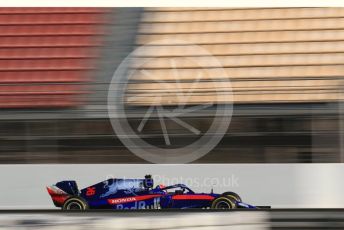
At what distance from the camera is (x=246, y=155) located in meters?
3.66

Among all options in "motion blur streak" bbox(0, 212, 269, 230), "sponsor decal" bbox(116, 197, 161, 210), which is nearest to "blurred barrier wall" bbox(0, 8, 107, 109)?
"sponsor decal" bbox(116, 197, 161, 210)

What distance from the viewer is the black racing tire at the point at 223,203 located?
367cm

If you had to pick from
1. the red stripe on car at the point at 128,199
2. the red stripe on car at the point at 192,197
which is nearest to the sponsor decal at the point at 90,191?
the red stripe on car at the point at 128,199

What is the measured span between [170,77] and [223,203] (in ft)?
2.49

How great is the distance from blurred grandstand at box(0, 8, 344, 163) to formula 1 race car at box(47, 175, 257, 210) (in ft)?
A: 0.50

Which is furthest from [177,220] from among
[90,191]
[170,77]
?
[170,77]

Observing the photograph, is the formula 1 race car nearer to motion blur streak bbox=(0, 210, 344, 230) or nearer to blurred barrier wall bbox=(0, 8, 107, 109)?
motion blur streak bbox=(0, 210, 344, 230)

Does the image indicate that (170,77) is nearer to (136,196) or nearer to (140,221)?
(136,196)

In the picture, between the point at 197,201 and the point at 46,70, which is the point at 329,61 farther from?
the point at 46,70

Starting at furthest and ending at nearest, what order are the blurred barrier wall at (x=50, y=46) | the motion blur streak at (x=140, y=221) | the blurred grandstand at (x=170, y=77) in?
the blurred barrier wall at (x=50, y=46)
the blurred grandstand at (x=170, y=77)
the motion blur streak at (x=140, y=221)

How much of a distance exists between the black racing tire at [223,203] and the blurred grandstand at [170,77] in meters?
0.21

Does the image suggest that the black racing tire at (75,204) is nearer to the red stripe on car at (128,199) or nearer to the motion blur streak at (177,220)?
the red stripe on car at (128,199)

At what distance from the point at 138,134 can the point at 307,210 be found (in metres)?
0.99
